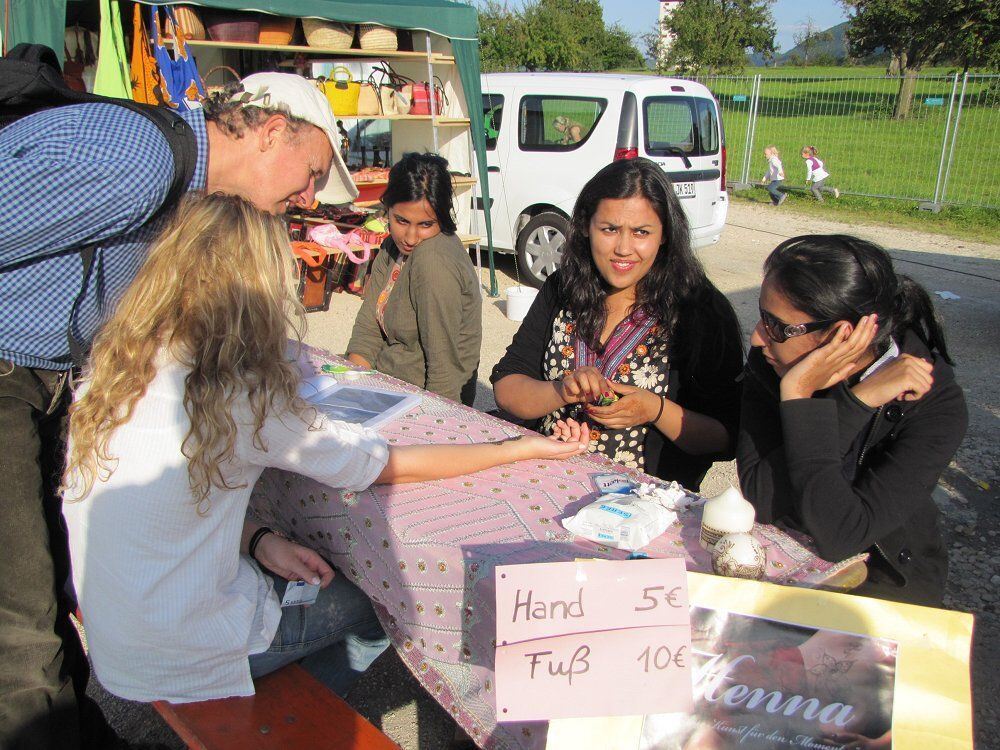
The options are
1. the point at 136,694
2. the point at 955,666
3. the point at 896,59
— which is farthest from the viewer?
the point at 896,59

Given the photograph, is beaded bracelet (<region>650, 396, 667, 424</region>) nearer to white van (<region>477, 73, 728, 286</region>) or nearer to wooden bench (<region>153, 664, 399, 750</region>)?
wooden bench (<region>153, 664, 399, 750</region>)

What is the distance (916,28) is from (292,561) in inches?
1238

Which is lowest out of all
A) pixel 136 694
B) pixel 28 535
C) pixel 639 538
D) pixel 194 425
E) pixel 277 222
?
pixel 136 694

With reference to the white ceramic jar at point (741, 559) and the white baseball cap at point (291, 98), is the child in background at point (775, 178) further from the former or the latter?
the white ceramic jar at point (741, 559)

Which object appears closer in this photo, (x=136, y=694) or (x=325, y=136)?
(x=136, y=694)

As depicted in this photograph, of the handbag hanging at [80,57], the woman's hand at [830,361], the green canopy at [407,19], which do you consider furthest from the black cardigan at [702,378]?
the handbag hanging at [80,57]

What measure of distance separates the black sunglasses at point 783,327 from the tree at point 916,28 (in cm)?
2286

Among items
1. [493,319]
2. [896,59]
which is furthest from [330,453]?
[896,59]

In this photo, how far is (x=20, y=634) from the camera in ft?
5.76

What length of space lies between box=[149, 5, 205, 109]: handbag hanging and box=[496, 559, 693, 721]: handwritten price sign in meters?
5.66

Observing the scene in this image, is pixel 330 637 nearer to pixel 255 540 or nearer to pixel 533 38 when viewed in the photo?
pixel 255 540

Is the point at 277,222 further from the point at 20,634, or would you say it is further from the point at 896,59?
the point at 896,59

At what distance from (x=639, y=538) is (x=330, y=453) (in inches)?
26.5

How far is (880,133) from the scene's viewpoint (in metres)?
17.9
